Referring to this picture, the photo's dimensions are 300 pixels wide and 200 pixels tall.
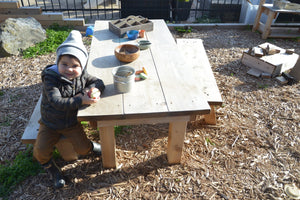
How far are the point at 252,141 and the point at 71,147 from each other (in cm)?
228

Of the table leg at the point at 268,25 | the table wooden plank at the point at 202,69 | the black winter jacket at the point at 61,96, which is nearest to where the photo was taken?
the black winter jacket at the point at 61,96

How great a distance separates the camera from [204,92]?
2.90 m

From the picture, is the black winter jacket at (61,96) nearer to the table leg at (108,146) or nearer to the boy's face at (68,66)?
the boy's face at (68,66)

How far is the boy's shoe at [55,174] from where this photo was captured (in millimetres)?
2443

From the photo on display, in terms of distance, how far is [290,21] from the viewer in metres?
6.92

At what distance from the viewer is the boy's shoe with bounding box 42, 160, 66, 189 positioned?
2.44 meters

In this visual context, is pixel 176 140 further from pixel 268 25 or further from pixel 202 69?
pixel 268 25

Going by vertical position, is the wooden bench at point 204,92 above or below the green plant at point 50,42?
above

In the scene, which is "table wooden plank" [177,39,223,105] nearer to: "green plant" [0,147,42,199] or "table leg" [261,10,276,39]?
"green plant" [0,147,42,199]

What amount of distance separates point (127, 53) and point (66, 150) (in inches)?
51.0

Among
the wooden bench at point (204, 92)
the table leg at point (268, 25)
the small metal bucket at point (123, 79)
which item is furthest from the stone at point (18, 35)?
the table leg at point (268, 25)

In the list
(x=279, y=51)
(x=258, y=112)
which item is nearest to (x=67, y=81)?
(x=258, y=112)

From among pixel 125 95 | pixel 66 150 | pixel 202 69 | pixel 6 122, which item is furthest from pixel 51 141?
pixel 202 69

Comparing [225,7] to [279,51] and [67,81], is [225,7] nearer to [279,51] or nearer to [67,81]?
[279,51]
